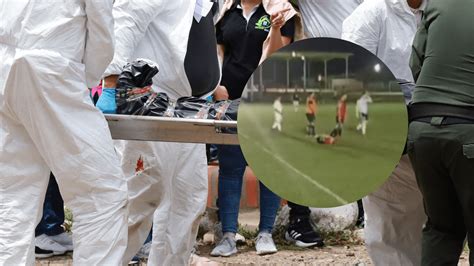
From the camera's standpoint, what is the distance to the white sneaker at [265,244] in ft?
25.0

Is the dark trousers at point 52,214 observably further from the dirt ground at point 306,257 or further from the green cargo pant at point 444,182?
the green cargo pant at point 444,182

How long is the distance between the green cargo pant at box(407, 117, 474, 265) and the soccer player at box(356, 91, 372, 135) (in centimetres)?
28

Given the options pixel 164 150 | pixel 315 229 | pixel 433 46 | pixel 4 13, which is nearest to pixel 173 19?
pixel 164 150

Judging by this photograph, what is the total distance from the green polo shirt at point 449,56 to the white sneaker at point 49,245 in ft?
9.91

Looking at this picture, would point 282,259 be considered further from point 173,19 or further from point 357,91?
point 357,91

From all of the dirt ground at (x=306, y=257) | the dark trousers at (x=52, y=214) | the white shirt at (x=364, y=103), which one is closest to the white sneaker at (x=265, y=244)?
the dirt ground at (x=306, y=257)

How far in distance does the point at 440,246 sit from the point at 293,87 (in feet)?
3.26

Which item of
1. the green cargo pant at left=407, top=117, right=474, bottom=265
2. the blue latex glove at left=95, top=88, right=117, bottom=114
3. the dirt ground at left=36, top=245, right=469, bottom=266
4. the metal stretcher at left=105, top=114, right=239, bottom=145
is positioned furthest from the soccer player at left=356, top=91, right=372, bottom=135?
the dirt ground at left=36, top=245, right=469, bottom=266

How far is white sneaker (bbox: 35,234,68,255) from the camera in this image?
754cm

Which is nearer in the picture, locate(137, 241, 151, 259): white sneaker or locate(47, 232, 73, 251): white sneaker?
locate(137, 241, 151, 259): white sneaker

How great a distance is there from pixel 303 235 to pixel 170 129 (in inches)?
95.9

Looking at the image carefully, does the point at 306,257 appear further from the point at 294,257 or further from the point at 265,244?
the point at 265,244

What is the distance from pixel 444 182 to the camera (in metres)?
5.35

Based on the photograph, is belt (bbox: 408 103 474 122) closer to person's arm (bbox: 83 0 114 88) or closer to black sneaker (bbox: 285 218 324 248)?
person's arm (bbox: 83 0 114 88)
